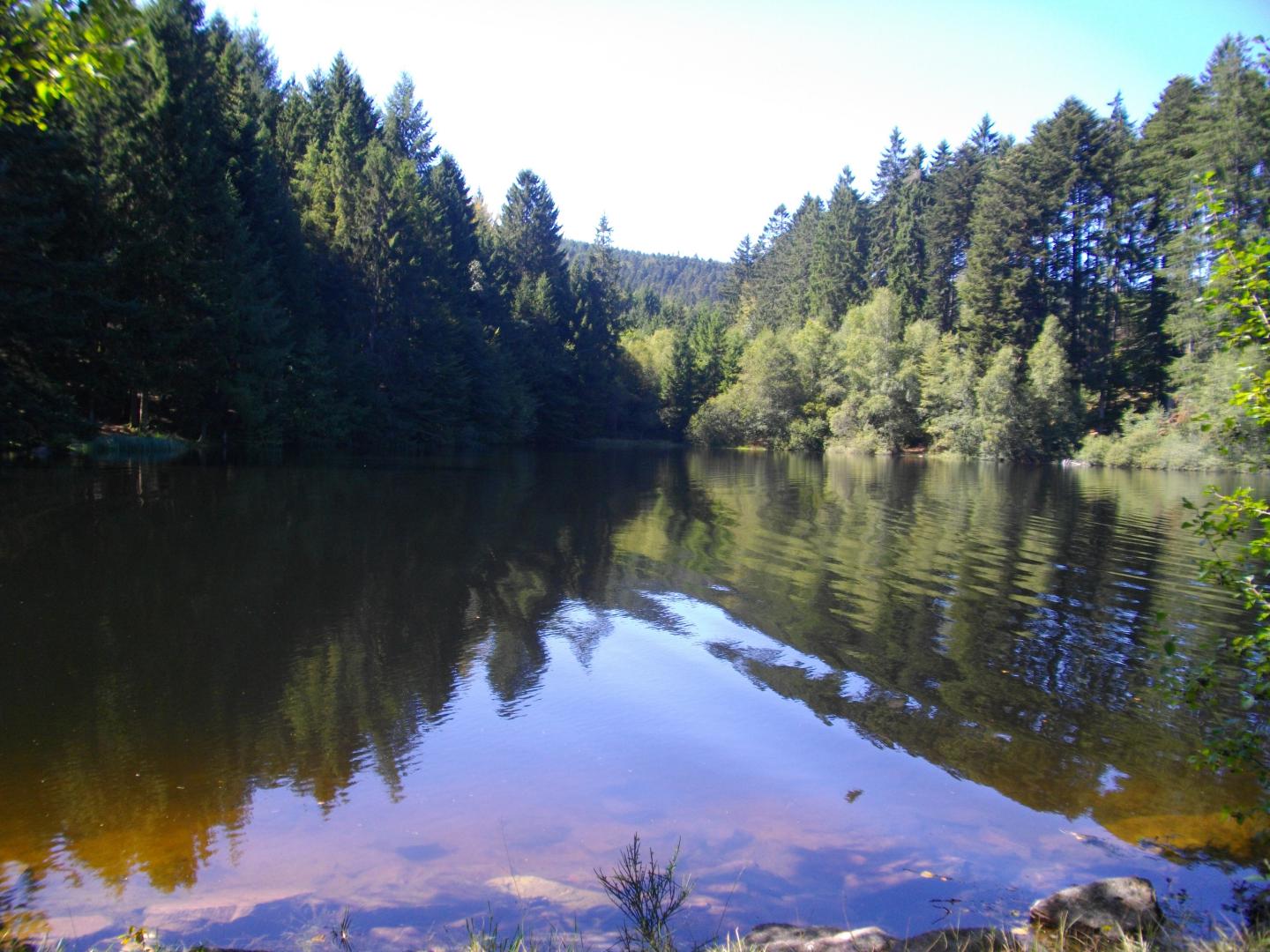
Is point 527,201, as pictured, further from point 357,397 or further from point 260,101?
point 357,397

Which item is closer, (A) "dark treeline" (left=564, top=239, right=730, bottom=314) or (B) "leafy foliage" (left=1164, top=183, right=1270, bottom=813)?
(B) "leafy foliage" (left=1164, top=183, right=1270, bottom=813)

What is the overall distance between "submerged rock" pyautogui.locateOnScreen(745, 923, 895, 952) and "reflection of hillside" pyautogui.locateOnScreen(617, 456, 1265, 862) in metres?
3.00

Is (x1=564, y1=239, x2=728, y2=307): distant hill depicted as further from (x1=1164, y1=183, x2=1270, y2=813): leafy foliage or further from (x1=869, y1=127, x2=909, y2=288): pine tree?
(x1=1164, y1=183, x2=1270, y2=813): leafy foliage

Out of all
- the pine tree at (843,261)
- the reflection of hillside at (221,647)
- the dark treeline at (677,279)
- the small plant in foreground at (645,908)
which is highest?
the dark treeline at (677,279)

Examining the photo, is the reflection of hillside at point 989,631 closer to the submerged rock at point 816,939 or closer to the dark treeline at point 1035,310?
the submerged rock at point 816,939

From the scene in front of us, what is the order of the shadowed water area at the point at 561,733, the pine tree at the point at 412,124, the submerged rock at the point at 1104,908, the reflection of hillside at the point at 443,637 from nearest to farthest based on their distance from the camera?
the submerged rock at the point at 1104,908, the shadowed water area at the point at 561,733, the reflection of hillside at the point at 443,637, the pine tree at the point at 412,124

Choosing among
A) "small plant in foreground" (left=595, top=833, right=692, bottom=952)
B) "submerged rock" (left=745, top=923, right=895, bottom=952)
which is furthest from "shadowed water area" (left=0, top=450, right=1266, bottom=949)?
"submerged rock" (left=745, top=923, right=895, bottom=952)

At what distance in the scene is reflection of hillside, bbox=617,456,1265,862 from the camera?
6.89 meters

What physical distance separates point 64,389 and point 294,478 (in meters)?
8.20

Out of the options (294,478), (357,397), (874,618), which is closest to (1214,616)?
(874,618)

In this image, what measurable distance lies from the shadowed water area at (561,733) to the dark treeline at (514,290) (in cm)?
499

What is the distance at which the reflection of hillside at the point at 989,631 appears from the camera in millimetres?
6895

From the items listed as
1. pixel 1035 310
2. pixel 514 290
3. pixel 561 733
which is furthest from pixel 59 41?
pixel 514 290

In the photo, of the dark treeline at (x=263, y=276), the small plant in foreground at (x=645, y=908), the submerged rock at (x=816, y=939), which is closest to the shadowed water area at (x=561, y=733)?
the small plant in foreground at (x=645, y=908)
